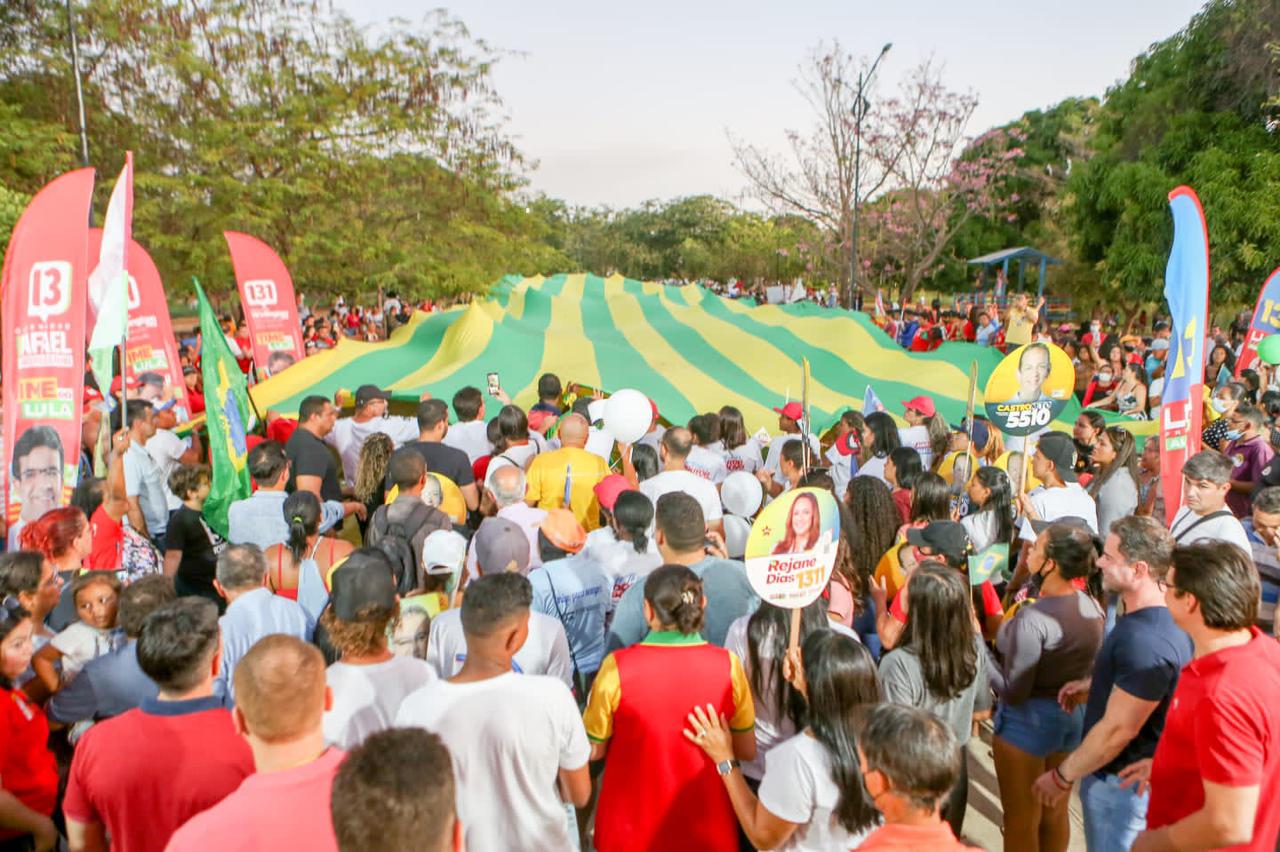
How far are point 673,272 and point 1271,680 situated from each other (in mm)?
52158

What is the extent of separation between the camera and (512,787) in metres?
2.28

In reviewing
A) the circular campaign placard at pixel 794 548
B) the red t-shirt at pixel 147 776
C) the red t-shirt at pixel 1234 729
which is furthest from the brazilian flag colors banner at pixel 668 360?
the red t-shirt at pixel 147 776

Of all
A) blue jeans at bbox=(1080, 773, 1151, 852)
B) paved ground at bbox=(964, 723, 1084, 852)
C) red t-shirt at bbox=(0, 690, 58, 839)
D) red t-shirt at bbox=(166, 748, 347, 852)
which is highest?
red t-shirt at bbox=(166, 748, 347, 852)

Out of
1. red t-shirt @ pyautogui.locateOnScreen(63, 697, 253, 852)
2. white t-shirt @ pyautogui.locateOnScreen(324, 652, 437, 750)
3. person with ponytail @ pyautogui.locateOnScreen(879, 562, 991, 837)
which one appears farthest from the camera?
person with ponytail @ pyautogui.locateOnScreen(879, 562, 991, 837)

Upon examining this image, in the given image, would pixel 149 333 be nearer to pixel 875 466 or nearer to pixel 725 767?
pixel 875 466

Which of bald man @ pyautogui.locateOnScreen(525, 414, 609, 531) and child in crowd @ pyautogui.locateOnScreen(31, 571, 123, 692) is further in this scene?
bald man @ pyautogui.locateOnScreen(525, 414, 609, 531)

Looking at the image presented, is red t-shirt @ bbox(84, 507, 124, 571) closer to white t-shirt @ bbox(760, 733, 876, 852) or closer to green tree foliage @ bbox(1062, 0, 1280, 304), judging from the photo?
white t-shirt @ bbox(760, 733, 876, 852)

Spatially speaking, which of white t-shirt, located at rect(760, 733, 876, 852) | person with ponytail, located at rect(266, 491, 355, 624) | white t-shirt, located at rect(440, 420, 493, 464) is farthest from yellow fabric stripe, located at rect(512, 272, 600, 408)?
white t-shirt, located at rect(760, 733, 876, 852)

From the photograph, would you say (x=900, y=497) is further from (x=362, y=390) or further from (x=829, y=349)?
(x=829, y=349)

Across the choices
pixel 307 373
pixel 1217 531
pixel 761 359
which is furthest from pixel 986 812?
pixel 307 373

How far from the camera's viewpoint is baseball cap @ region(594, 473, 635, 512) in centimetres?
427

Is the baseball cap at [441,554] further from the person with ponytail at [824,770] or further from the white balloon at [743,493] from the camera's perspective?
the white balloon at [743,493]

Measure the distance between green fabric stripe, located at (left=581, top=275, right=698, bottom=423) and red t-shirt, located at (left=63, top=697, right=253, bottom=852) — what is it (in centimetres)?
650

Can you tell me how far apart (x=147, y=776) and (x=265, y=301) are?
27.6 ft
